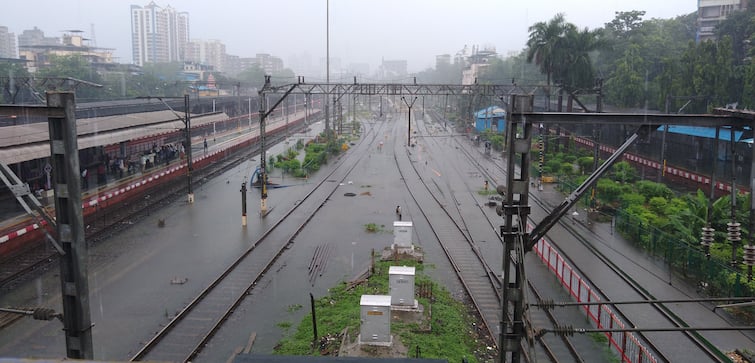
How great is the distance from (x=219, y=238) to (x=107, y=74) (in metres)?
50.0

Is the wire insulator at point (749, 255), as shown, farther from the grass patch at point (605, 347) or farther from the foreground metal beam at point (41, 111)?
the foreground metal beam at point (41, 111)

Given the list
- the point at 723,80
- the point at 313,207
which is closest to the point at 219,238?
the point at 313,207

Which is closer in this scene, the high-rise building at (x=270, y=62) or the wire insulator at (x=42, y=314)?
the wire insulator at (x=42, y=314)

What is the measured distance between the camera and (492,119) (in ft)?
166

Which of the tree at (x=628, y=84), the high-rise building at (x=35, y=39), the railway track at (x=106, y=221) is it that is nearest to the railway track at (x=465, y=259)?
the railway track at (x=106, y=221)

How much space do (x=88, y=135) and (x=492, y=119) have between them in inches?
1369

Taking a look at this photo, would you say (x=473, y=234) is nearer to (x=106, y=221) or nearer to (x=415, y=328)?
Answer: (x=415, y=328)

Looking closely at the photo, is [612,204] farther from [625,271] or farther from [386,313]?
[386,313]

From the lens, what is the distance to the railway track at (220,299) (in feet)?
33.4

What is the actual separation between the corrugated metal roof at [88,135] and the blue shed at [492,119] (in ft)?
87.3

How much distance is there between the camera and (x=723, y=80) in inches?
1245

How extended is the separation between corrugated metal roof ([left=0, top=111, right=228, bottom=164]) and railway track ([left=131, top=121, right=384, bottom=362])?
23.4 feet

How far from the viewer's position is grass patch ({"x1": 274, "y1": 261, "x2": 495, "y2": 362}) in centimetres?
1005

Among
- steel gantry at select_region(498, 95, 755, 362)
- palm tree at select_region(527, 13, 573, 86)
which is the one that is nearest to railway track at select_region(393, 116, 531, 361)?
steel gantry at select_region(498, 95, 755, 362)
